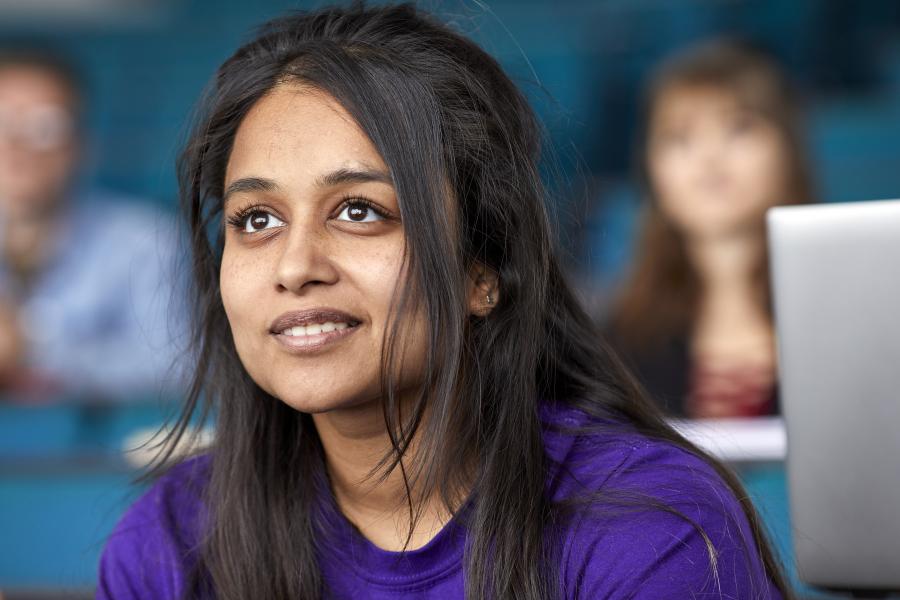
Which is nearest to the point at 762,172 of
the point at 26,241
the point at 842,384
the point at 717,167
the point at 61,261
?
the point at 717,167

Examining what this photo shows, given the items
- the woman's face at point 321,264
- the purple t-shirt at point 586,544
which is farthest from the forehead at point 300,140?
the purple t-shirt at point 586,544

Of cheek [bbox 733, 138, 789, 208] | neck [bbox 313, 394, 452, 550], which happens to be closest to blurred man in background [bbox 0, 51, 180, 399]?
cheek [bbox 733, 138, 789, 208]

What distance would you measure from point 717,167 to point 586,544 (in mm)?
2149

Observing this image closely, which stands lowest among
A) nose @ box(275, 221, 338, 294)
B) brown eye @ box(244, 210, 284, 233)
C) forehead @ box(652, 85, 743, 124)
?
nose @ box(275, 221, 338, 294)

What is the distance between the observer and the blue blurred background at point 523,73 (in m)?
2.54

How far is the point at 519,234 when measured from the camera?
1.21m

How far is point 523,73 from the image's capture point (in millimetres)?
2355

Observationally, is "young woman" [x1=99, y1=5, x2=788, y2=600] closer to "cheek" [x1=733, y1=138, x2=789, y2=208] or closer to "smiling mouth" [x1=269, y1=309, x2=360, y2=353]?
"smiling mouth" [x1=269, y1=309, x2=360, y2=353]

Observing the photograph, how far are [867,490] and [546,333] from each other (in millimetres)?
424

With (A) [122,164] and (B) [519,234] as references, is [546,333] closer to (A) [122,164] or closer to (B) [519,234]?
(B) [519,234]

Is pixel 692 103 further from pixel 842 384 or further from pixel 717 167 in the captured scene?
pixel 842 384

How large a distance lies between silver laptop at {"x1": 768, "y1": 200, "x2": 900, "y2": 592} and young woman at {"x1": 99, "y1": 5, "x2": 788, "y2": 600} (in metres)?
0.10

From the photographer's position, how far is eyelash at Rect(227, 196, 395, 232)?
1100mm

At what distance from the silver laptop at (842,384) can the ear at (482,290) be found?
0.32 meters
